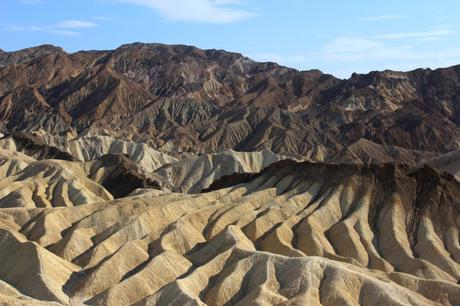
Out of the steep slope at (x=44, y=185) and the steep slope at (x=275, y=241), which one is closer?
the steep slope at (x=275, y=241)

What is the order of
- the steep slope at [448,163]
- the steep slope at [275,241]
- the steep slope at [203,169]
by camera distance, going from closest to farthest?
the steep slope at [275,241], the steep slope at [448,163], the steep slope at [203,169]

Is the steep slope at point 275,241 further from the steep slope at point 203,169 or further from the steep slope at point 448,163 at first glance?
the steep slope at point 203,169

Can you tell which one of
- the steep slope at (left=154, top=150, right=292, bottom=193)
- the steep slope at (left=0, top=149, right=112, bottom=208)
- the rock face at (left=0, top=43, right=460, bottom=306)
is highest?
the rock face at (left=0, top=43, right=460, bottom=306)

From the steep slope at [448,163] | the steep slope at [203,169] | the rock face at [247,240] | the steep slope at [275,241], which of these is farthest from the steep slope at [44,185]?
the steep slope at [448,163]

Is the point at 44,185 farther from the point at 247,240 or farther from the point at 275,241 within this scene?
the point at 275,241

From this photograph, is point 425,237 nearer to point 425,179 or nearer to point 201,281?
point 425,179

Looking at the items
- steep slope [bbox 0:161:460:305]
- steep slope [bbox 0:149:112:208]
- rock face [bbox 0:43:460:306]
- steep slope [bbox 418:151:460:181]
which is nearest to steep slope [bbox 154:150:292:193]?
steep slope [bbox 0:149:112:208]

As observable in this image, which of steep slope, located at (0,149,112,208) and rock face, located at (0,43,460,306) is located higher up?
rock face, located at (0,43,460,306)

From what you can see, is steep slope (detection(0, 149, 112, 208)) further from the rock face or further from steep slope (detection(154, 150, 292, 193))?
steep slope (detection(154, 150, 292, 193))
